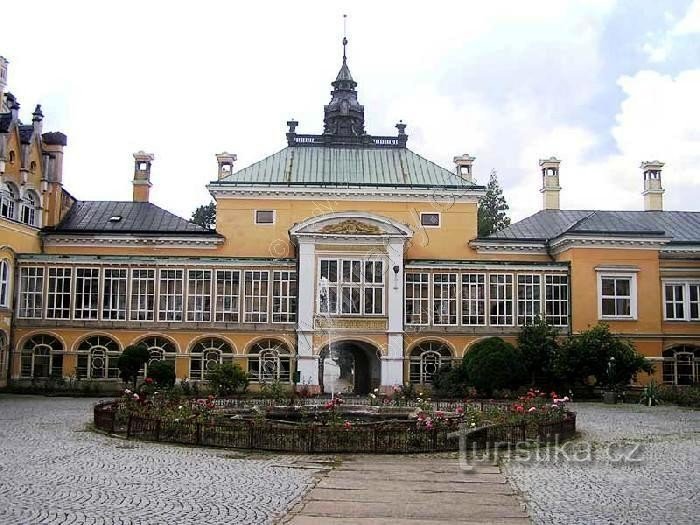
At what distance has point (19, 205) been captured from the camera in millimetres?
41188

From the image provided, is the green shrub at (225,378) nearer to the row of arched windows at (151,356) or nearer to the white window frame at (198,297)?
the row of arched windows at (151,356)

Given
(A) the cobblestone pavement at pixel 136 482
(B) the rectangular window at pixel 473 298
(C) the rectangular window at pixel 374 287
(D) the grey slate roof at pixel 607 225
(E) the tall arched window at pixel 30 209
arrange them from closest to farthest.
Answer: (A) the cobblestone pavement at pixel 136 482 < (C) the rectangular window at pixel 374 287 < (B) the rectangular window at pixel 473 298 < (D) the grey slate roof at pixel 607 225 < (E) the tall arched window at pixel 30 209

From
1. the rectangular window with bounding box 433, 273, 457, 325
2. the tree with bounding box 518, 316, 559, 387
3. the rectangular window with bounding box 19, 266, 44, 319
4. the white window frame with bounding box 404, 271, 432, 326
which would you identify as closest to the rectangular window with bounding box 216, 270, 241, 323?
the white window frame with bounding box 404, 271, 432, 326

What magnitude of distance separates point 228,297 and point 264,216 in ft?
19.4

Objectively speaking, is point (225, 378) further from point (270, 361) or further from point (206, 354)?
point (206, 354)

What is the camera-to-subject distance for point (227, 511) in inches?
449

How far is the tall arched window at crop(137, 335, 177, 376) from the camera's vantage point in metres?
38.7

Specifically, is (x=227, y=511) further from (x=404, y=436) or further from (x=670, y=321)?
(x=670, y=321)

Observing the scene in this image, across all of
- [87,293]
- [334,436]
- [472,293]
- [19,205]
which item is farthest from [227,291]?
[334,436]

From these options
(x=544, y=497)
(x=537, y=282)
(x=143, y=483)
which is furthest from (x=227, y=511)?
(x=537, y=282)

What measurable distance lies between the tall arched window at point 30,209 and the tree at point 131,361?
36.2 ft

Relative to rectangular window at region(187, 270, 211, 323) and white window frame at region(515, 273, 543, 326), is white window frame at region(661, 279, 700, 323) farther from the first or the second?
rectangular window at region(187, 270, 211, 323)

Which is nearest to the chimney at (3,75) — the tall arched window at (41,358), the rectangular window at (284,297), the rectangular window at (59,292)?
the rectangular window at (59,292)

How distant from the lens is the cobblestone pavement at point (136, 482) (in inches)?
438
